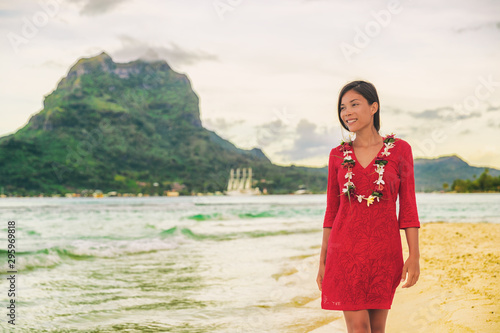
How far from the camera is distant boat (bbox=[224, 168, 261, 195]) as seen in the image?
136m

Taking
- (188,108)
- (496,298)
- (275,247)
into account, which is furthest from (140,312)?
(188,108)

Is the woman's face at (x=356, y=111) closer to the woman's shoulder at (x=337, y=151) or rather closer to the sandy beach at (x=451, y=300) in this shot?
the woman's shoulder at (x=337, y=151)

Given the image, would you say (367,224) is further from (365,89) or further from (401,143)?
(365,89)

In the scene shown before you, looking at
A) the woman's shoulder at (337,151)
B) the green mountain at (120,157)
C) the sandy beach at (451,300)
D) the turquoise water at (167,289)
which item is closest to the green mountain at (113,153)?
the green mountain at (120,157)

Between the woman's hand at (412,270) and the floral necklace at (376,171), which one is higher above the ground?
the floral necklace at (376,171)

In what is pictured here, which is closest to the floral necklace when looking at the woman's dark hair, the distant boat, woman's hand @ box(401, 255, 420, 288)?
the woman's dark hair

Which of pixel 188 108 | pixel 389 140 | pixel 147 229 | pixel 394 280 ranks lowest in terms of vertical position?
pixel 147 229

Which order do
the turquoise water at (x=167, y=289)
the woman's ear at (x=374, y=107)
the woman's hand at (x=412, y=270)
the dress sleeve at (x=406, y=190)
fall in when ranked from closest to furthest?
1. the woman's hand at (x=412, y=270)
2. the dress sleeve at (x=406, y=190)
3. the woman's ear at (x=374, y=107)
4. the turquoise water at (x=167, y=289)

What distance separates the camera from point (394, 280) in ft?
8.87

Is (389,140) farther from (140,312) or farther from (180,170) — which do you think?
(180,170)

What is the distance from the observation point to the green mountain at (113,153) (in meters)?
102

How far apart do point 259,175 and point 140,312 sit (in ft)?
418

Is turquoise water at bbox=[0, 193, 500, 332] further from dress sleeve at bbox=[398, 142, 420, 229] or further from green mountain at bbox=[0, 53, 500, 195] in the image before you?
green mountain at bbox=[0, 53, 500, 195]

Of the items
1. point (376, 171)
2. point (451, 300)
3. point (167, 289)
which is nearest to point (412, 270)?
point (376, 171)
